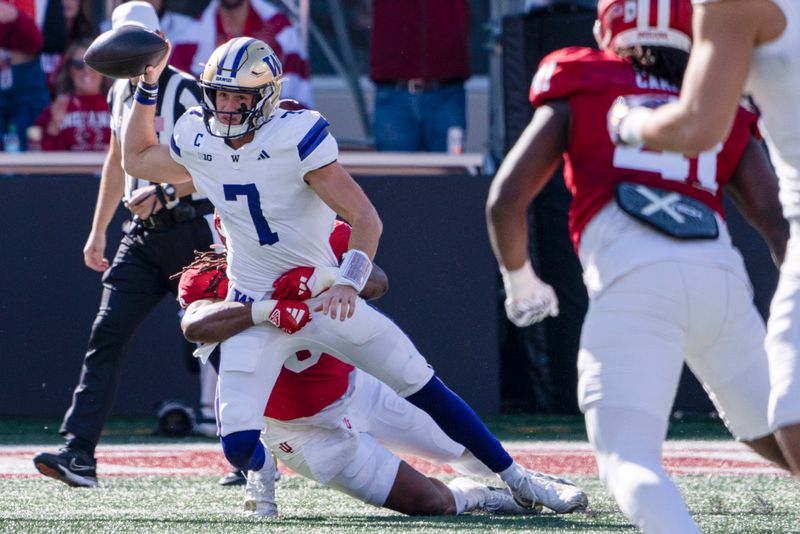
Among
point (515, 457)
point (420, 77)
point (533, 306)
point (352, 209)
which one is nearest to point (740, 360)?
point (533, 306)

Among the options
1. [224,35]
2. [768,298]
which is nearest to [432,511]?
[768,298]

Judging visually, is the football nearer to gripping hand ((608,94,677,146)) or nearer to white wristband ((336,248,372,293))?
white wristband ((336,248,372,293))

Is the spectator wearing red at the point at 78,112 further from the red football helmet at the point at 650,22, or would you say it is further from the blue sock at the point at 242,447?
the red football helmet at the point at 650,22

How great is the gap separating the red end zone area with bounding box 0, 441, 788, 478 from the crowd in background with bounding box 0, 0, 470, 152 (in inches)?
85.4

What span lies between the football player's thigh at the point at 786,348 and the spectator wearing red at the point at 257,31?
5599mm

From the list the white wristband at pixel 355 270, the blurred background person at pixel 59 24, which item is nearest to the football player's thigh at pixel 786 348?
the white wristband at pixel 355 270

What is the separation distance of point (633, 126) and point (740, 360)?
22.6 inches

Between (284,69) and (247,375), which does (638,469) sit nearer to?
(247,375)

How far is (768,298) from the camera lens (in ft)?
25.2

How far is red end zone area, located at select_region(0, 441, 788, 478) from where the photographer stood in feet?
19.4

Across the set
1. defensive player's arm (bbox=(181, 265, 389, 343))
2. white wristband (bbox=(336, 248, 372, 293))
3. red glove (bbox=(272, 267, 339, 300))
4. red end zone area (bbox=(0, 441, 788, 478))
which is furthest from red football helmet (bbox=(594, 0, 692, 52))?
red end zone area (bbox=(0, 441, 788, 478))

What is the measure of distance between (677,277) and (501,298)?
5.24 metres

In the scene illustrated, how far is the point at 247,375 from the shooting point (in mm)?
4289

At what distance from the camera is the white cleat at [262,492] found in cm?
448
